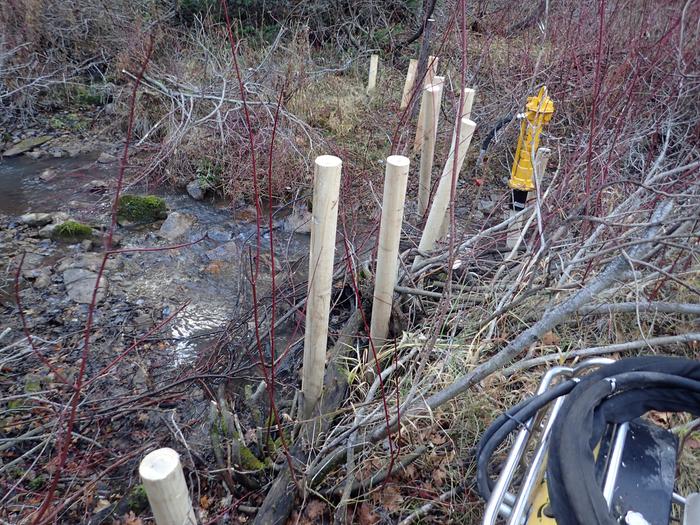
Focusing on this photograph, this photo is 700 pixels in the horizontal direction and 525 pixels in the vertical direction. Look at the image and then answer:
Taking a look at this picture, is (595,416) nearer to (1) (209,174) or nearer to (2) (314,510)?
(2) (314,510)

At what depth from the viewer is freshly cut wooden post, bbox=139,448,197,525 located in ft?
3.77

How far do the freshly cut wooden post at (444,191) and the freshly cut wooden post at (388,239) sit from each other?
61cm

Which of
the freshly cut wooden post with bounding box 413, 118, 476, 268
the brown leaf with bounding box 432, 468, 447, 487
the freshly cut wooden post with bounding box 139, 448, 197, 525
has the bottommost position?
the brown leaf with bounding box 432, 468, 447, 487

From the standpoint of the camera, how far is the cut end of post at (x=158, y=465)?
1.15m

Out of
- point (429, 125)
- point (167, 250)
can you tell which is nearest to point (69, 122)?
point (167, 250)

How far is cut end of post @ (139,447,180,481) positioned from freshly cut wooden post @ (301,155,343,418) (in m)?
1.14

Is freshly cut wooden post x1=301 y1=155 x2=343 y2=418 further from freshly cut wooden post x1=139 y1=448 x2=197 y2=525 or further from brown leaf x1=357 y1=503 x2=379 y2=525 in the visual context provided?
freshly cut wooden post x1=139 y1=448 x2=197 y2=525

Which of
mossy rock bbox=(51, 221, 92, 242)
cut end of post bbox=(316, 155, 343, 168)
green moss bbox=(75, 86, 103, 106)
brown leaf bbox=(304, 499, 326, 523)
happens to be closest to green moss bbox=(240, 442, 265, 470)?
brown leaf bbox=(304, 499, 326, 523)

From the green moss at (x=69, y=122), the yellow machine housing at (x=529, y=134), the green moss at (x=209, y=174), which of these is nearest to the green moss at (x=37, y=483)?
the yellow machine housing at (x=529, y=134)

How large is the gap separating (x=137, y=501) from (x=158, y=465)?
1563 millimetres

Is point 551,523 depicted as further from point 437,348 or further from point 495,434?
point 437,348

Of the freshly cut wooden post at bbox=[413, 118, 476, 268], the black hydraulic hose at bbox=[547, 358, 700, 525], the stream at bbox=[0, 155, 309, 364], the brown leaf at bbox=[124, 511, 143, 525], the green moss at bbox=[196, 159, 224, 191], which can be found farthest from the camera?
the green moss at bbox=[196, 159, 224, 191]

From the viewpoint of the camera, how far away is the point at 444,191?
3.01 metres

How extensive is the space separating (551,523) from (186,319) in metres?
3.42
